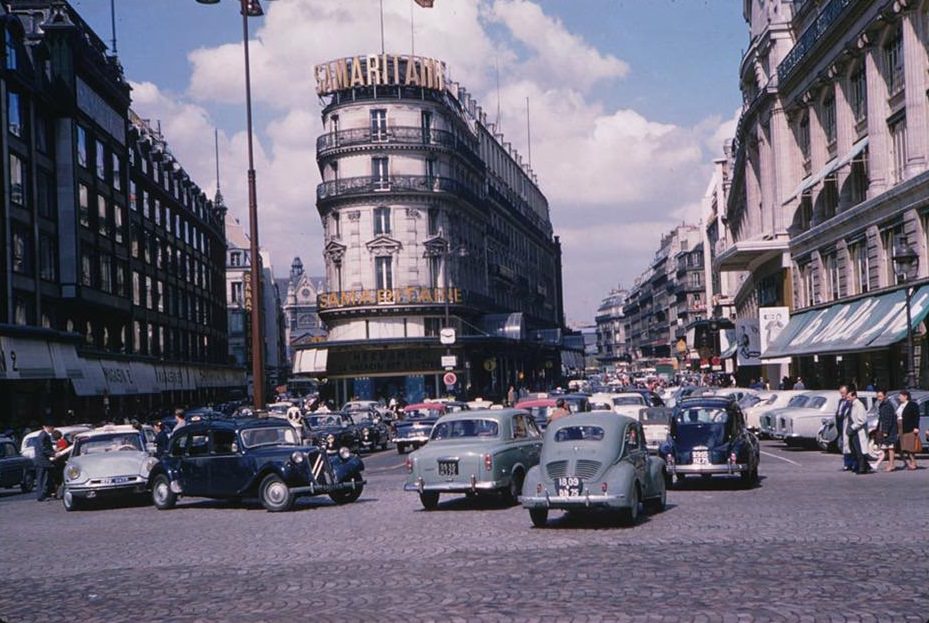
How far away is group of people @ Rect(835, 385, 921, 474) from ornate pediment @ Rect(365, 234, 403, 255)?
5152 centimetres

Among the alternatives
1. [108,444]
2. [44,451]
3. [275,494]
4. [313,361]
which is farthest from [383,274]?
[275,494]

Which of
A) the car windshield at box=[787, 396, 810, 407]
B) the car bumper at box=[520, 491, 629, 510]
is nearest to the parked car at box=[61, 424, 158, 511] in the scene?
the car bumper at box=[520, 491, 629, 510]

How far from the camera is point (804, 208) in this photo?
5694 centimetres

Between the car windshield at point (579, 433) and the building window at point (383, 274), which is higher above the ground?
the building window at point (383, 274)

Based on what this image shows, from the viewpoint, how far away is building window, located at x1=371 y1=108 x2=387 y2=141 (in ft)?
245

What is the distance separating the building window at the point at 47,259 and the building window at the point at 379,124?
24.8 metres

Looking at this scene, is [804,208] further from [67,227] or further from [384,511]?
[384,511]

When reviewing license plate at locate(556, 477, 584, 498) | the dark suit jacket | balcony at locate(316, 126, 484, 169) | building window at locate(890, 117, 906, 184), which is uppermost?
balcony at locate(316, 126, 484, 169)

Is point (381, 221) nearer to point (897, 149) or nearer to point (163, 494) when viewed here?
point (897, 149)

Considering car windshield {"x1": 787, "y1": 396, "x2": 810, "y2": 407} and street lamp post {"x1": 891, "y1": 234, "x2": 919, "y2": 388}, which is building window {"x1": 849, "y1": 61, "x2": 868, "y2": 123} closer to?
street lamp post {"x1": 891, "y1": 234, "x2": 919, "y2": 388}

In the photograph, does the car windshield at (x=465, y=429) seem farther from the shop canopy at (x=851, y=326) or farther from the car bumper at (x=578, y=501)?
the shop canopy at (x=851, y=326)

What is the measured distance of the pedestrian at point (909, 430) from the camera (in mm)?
24188

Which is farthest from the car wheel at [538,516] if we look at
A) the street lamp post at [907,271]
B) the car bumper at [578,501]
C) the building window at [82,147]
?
the building window at [82,147]

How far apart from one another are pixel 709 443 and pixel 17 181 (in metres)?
38.2
